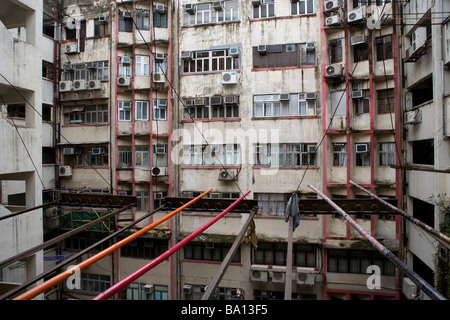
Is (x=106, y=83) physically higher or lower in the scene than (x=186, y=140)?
higher

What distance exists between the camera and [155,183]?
1307 centimetres

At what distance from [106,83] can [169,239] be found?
7.69 m

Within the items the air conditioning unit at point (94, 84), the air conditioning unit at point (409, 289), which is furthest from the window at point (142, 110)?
the air conditioning unit at point (409, 289)

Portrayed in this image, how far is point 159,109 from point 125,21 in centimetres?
428

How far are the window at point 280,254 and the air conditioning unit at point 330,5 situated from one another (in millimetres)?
9223

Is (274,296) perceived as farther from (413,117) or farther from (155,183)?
(413,117)

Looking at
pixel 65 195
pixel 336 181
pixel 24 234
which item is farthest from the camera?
pixel 336 181

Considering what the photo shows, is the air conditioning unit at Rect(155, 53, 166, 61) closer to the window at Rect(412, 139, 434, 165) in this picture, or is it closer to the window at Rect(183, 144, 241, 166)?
the window at Rect(183, 144, 241, 166)

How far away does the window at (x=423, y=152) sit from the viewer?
976 centimetres

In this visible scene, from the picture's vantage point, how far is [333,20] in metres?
11.1

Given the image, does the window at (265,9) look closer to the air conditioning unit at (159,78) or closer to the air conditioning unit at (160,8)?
the air conditioning unit at (160,8)

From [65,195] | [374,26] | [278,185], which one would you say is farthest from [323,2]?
[65,195]

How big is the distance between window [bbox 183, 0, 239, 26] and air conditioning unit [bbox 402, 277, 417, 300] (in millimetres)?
11931

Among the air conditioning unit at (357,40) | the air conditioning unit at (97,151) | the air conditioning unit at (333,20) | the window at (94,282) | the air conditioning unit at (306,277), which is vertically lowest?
the window at (94,282)
